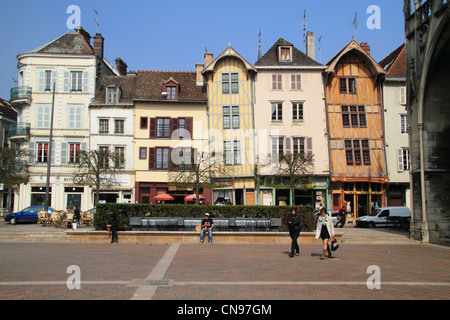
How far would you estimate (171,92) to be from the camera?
37.2 m

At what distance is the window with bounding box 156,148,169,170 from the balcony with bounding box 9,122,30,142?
11.3 m

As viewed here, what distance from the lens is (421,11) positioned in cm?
1955

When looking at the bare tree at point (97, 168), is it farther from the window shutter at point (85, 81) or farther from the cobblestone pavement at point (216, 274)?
the cobblestone pavement at point (216, 274)

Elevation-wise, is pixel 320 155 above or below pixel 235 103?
below

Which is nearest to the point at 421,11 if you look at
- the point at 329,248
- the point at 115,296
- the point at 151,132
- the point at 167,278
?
the point at 329,248

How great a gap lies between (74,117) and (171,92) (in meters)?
8.71

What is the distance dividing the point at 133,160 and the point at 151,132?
2.86 metres

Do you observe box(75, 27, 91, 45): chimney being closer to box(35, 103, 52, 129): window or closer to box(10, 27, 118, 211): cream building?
box(10, 27, 118, 211): cream building

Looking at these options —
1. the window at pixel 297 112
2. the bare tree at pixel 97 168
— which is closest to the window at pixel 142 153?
the bare tree at pixel 97 168

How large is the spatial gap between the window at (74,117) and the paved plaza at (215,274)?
21905 mm

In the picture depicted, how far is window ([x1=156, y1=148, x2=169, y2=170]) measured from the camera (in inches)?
1417

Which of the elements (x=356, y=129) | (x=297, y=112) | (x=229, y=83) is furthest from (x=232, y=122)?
(x=356, y=129)

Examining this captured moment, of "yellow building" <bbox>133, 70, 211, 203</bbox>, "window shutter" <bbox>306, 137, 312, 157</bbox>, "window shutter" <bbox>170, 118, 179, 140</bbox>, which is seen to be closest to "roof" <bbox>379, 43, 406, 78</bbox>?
"window shutter" <bbox>306, 137, 312, 157</bbox>

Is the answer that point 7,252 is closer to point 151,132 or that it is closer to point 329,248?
point 329,248
